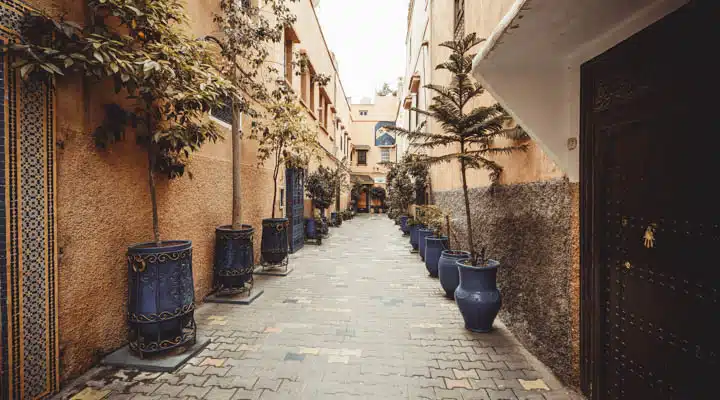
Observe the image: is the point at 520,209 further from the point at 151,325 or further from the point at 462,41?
the point at 151,325

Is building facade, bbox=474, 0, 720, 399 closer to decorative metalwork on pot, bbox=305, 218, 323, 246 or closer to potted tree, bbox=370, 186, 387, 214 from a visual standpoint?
decorative metalwork on pot, bbox=305, 218, 323, 246

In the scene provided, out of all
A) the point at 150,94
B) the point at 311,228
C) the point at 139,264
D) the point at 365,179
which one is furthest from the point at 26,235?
the point at 365,179

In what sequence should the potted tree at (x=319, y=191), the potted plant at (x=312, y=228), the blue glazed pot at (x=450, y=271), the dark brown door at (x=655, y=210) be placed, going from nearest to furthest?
the dark brown door at (x=655, y=210) < the blue glazed pot at (x=450, y=271) < the potted plant at (x=312, y=228) < the potted tree at (x=319, y=191)

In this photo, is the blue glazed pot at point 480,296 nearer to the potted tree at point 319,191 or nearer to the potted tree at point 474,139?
the potted tree at point 474,139

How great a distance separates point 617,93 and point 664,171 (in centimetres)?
68

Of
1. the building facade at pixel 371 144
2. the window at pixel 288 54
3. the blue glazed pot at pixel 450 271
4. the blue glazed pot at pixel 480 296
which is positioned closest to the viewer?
the blue glazed pot at pixel 480 296

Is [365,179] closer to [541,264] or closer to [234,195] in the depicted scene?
[234,195]

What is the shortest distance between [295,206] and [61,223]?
7238 millimetres

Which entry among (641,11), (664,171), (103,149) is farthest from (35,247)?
(641,11)

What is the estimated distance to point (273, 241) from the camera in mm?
6832

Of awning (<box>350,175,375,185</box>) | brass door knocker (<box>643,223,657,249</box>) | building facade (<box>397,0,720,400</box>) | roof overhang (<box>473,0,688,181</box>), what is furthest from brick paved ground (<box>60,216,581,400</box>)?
awning (<box>350,175,375,185</box>)

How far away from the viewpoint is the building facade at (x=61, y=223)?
92.9 inches

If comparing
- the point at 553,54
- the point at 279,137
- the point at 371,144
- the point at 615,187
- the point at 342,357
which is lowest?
the point at 342,357

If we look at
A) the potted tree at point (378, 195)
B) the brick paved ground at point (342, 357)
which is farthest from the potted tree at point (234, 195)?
the potted tree at point (378, 195)
